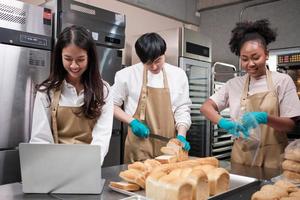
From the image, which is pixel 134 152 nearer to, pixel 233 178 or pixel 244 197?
pixel 233 178

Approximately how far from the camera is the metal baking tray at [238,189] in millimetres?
1113

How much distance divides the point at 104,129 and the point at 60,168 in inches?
22.2

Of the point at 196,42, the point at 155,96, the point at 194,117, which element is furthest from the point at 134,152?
the point at 196,42

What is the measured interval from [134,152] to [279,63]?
8.20 ft

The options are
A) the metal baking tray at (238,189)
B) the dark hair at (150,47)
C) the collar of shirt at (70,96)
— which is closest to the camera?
the metal baking tray at (238,189)

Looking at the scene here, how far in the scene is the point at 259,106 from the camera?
6.09ft

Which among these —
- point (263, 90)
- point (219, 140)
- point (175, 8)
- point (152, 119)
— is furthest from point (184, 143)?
point (175, 8)

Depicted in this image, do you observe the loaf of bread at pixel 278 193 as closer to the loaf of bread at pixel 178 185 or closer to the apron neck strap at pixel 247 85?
the loaf of bread at pixel 178 185

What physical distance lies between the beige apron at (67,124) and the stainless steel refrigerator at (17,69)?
72cm

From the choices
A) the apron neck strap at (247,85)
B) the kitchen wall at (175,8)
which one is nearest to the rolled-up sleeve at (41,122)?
the apron neck strap at (247,85)

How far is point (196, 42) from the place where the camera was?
3273 millimetres

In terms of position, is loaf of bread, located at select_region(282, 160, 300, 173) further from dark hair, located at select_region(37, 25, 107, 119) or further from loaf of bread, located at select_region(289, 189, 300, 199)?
dark hair, located at select_region(37, 25, 107, 119)

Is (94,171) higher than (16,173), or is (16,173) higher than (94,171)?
(94,171)

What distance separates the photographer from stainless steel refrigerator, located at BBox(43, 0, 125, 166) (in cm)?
238
